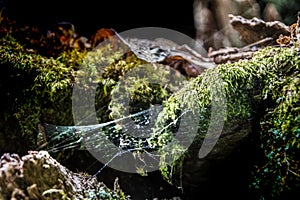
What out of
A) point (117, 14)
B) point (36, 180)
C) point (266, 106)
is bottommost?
point (36, 180)

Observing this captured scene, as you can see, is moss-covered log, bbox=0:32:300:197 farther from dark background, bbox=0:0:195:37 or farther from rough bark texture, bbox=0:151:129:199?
dark background, bbox=0:0:195:37

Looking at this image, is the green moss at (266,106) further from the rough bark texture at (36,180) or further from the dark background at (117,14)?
the dark background at (117,14)

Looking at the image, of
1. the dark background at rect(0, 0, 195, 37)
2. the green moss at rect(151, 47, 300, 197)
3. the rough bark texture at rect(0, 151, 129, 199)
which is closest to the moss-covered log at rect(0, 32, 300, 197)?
the green moss at rect(151, 47, 300, 197)

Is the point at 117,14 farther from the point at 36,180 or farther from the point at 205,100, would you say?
the point at 36,180

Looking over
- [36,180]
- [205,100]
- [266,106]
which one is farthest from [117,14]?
[36,180]

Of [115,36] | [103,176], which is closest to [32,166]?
[103,176]

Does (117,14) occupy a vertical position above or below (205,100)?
above

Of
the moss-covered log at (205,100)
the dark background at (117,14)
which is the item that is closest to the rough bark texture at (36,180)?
the moss-covered log at (205,100)

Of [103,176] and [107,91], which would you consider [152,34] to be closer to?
[107,91]
